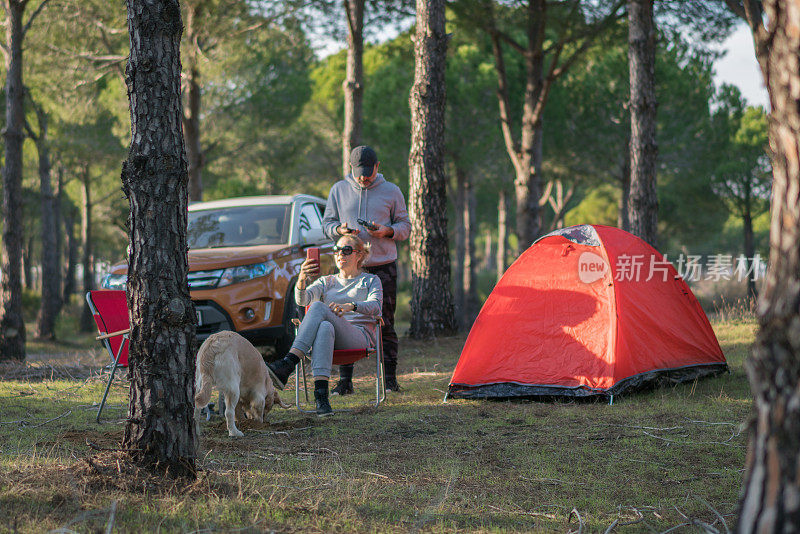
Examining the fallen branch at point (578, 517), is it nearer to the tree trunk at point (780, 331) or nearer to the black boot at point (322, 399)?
the tree trunk at point (780, 331)

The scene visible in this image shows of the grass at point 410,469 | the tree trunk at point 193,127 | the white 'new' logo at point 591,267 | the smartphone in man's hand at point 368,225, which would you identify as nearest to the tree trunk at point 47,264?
the tree trunk at point 193,127

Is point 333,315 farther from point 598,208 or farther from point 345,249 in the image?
point 598,208

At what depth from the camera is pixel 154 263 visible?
10.1ft

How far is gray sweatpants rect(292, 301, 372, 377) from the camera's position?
4.98 m

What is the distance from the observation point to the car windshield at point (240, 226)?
759cm

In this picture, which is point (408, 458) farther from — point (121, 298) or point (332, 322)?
point (121, 298)

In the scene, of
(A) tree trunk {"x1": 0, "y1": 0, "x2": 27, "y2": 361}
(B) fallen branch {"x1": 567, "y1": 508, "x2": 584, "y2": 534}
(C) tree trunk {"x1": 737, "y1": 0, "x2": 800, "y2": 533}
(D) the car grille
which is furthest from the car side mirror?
(C) tree trunk {"x1": 737, "y1": 0, "x2": 800, "y2": 533}

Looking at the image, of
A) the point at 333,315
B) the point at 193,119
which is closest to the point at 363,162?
the point at 333,315

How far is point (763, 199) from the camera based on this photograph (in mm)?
23906

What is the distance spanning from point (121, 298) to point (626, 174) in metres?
17.6

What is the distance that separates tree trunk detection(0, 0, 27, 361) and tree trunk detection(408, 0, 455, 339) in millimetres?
4814

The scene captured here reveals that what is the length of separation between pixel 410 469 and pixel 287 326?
3579 mm

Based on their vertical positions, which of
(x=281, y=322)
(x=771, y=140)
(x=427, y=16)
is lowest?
(x=281, y=322)

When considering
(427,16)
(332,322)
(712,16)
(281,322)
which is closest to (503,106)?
(712,16)
